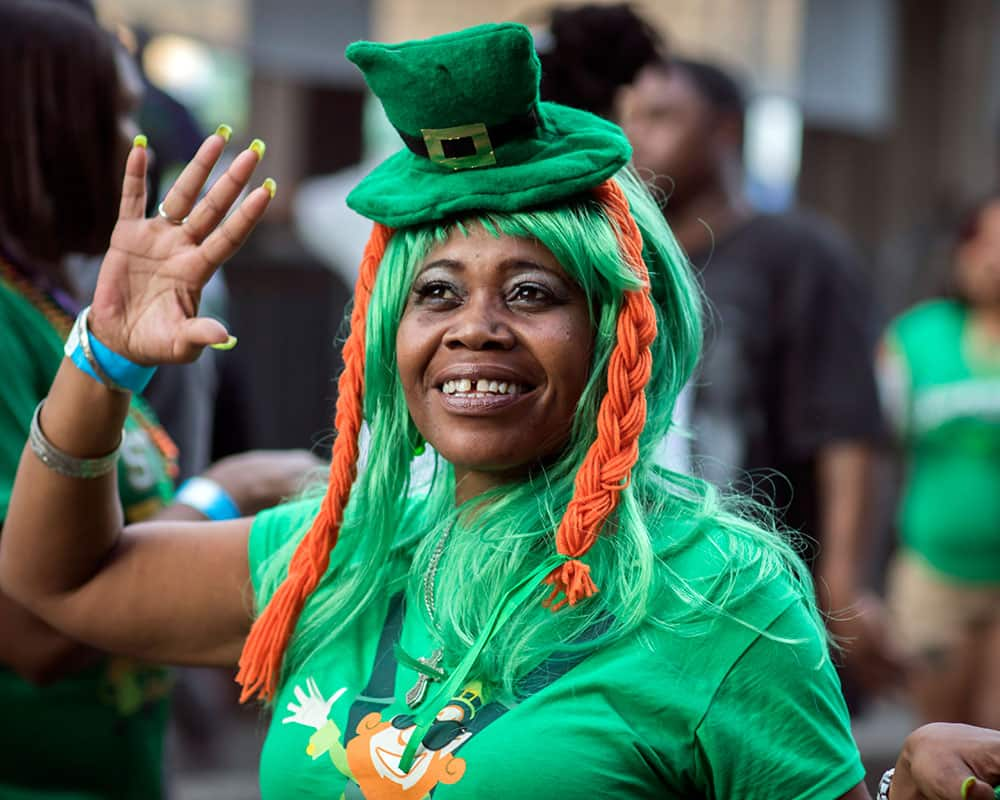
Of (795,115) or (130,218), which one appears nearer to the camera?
(130,218)

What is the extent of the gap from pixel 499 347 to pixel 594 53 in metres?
1.31

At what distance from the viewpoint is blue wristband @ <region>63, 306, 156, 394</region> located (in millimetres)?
2324

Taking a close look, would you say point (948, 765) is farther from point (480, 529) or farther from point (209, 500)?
point (209, 500)

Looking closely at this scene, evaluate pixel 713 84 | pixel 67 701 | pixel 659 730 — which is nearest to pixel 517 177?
pixel 659 730

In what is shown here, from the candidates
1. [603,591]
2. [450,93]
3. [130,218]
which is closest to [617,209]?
[450,93]

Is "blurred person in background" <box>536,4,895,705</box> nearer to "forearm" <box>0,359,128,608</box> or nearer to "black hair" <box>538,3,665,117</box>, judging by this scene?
"black hair" <box>538,3,665,117</box>

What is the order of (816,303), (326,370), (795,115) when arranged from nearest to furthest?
(816,303) → (326,370) → (795,115)

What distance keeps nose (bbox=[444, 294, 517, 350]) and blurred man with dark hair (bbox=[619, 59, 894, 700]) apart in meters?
1.96

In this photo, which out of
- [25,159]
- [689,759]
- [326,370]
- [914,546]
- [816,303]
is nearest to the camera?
[689,759]

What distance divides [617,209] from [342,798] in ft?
2.93

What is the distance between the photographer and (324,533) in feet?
7.60

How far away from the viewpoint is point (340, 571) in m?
2.35

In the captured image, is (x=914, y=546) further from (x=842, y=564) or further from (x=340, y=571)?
(x=340, y=571)

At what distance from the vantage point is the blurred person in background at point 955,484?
17.6 ft
